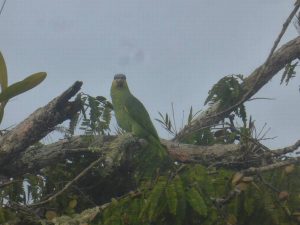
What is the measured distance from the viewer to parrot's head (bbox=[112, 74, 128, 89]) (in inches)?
221

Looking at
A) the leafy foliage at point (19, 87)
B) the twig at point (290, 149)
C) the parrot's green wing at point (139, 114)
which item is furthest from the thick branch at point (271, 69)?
the leafy foliage at point (19, 87)

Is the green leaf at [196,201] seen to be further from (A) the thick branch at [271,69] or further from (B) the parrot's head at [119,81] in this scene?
(A) the thick branch at [271,69]

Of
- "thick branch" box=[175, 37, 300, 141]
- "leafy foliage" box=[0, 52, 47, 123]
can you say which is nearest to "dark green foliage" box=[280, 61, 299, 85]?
"thick branch" box=[175, 37, 300, 141]

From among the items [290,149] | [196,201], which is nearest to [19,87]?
[196,201]

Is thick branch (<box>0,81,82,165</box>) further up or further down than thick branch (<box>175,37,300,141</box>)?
further down

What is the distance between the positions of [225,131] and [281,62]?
0.90 m

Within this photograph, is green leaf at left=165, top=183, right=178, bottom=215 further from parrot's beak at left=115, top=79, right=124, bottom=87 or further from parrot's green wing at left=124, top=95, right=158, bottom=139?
parrot's beak at left=115, top=79, right=124, bottom=87

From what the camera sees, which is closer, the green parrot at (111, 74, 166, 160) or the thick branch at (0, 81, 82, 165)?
the thick branch at (0, 81, 82, 165)

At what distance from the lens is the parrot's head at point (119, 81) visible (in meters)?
5.62

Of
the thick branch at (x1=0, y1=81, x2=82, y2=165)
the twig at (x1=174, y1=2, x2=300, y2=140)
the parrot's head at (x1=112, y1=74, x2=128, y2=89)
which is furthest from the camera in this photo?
the parrot's head at (x1=112, y1=74, x2=128, y2=89)

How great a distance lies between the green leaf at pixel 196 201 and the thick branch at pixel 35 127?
1.57 metres

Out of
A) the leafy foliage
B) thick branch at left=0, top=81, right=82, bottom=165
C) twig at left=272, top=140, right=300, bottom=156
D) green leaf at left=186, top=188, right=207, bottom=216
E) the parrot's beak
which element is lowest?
green leaf at left=186, top=188, right=207, bottom=216

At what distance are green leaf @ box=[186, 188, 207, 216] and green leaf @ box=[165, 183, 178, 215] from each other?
8cm

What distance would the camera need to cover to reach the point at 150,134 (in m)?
5.19
